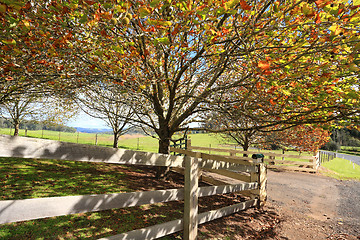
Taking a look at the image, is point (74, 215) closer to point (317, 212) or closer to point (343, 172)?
point (317, 212)

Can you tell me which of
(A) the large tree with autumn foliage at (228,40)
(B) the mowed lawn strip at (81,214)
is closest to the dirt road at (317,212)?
(B) the mowed lawn strip at (81,214)

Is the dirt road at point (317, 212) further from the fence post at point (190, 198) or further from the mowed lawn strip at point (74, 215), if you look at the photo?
the mowed lawn strip at point (74, 215)

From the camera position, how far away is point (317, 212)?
243 inches

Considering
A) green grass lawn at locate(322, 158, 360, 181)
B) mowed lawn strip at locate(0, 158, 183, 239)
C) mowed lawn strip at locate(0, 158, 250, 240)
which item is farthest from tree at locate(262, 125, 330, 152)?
mowed lawn strip at locate(0, 158, 183, 239)

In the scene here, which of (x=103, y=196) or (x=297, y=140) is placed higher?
(x=297, y=140)

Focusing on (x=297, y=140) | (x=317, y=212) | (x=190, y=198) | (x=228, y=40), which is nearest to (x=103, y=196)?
(x=190, y=198)

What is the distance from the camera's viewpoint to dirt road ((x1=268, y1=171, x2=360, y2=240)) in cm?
461

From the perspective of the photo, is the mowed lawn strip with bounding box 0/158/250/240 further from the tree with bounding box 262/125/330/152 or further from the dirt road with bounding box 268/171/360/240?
the tree with bounding box 262/125/330/152

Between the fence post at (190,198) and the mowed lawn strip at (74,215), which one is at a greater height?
the fence post at (190,198)

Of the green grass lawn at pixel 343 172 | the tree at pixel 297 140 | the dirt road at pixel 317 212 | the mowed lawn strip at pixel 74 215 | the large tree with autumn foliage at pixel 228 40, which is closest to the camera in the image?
the large tree with autumn foliage at pixel 228 40

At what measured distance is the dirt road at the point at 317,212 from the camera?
461cm

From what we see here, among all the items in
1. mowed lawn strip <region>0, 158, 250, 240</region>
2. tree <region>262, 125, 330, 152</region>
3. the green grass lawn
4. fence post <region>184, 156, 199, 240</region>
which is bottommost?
the green grass lawn

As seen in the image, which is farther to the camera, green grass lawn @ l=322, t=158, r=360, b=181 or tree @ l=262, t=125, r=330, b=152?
tree @ l=262, t=125, r=330, b=152

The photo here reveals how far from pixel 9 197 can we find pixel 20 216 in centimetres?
335
